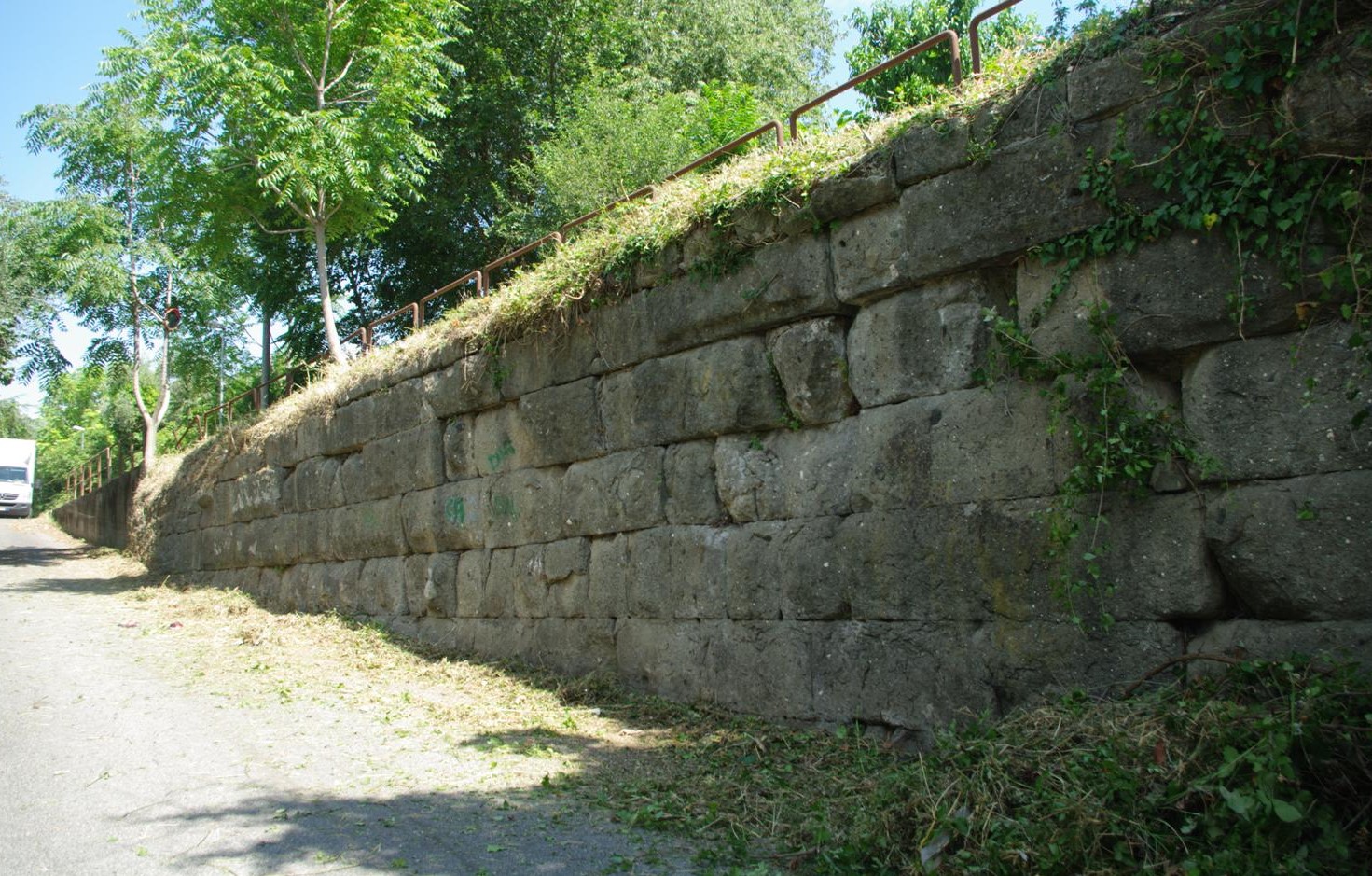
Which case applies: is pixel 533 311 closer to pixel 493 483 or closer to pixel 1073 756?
pixel 493 483

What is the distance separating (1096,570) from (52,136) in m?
18.8

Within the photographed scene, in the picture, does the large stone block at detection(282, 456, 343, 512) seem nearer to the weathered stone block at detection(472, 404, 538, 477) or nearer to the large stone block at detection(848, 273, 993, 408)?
the weathered stone block at detection(472, 404, 538, 477)

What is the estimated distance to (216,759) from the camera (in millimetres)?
5727

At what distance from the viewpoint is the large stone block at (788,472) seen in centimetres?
548

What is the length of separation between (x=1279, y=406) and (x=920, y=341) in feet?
5.50

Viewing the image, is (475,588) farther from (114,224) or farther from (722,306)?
(114,224)

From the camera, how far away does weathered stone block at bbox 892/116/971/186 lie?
484 centimetres

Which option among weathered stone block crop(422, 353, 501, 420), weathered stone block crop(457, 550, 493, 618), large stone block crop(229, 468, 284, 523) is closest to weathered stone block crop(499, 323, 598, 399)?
weathered stone block crop(422, 353, 501, 420)

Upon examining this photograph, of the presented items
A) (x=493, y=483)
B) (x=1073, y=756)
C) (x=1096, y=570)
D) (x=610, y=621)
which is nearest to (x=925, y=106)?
(x=1096, y=570)

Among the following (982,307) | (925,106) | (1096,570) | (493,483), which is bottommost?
(1096,570)

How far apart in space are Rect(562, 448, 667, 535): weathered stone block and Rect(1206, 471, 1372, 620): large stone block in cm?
353

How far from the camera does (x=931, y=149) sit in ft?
16.2

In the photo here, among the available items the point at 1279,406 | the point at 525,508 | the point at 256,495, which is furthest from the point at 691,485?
the point at 256,495

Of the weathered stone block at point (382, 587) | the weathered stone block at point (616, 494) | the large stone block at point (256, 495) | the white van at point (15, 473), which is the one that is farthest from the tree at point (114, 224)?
the white van at point (15, 473)
